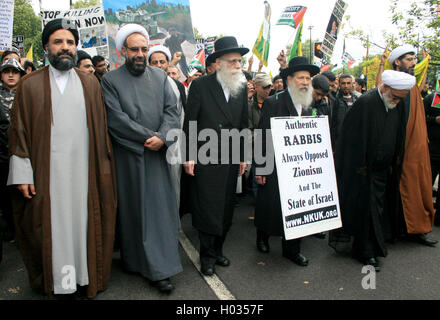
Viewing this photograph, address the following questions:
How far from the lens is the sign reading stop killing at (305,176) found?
3682mm

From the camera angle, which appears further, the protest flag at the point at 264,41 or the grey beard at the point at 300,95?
the protest flag at the point at 264,41

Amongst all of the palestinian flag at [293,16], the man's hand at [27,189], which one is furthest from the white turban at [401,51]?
the man's hand at [27,189]

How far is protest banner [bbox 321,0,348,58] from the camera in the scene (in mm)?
7801

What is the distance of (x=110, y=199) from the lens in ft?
10.8

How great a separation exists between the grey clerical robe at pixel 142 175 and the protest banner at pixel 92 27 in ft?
14.2

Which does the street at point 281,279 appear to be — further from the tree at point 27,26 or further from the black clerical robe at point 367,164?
the tree at point 27,26

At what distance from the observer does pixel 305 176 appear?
3844 millimetres

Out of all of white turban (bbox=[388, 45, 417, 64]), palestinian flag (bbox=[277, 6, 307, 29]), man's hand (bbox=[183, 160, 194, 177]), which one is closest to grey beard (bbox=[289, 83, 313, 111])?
man's hand (bbox=[183, 160, 194, 177])

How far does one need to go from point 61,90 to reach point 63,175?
2.35 feet

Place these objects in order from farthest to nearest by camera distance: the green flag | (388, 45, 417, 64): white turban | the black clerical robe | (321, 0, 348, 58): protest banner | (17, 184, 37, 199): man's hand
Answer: (321, 0, 348, 58): protest banner
the green flag
(388, 45, 417, 64): white turban
the black clerical robe
(17, 184, 37, 199): man's hand

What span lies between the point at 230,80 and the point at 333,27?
5.15m

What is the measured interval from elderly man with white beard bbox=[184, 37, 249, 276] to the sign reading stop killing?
1.69 ft

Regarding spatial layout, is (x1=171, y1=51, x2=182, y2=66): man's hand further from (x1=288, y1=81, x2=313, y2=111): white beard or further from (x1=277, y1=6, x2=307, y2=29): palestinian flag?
(x1=288, y1=81, x2=313, y2=111): white beard
